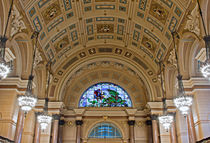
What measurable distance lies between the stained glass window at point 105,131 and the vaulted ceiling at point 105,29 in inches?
196

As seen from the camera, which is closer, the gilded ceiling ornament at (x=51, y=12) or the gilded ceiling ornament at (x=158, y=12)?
the gilded ceiling ornament at (x=158, y=12)

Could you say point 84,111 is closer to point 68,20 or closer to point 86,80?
point 86,80

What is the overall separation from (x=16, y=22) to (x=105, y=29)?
8.22 metres

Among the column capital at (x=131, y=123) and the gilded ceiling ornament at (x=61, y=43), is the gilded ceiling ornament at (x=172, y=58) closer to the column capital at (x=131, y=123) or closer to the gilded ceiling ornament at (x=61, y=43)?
the column capital at (x=131, y=123)

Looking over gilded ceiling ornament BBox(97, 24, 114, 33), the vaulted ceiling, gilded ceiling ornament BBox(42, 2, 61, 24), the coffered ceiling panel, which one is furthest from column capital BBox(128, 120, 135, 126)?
gilded ceiling ornament BBox(42, 2, 61, 24)

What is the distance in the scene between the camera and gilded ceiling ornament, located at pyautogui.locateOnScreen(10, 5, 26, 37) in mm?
10530

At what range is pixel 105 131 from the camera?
19.7m

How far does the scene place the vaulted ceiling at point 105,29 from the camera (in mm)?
13664

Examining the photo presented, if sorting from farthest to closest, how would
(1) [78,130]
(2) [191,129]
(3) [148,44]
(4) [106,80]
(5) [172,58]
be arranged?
1. (4) [106,80]
2. (1) [78,130]
3. (3) [148,44]
4. (5) [172,58]
5. (2) [191,129]

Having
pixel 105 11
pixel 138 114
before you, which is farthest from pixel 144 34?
pixel 138 114

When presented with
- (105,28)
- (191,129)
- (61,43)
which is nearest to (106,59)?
(105,28)

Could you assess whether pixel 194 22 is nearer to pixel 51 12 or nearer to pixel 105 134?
pixel 51 12

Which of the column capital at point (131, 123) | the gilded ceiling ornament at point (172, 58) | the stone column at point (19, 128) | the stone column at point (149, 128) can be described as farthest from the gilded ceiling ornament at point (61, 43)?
the stone column at point (149, 128)

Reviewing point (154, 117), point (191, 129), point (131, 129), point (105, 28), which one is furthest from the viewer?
point (131, 129)
